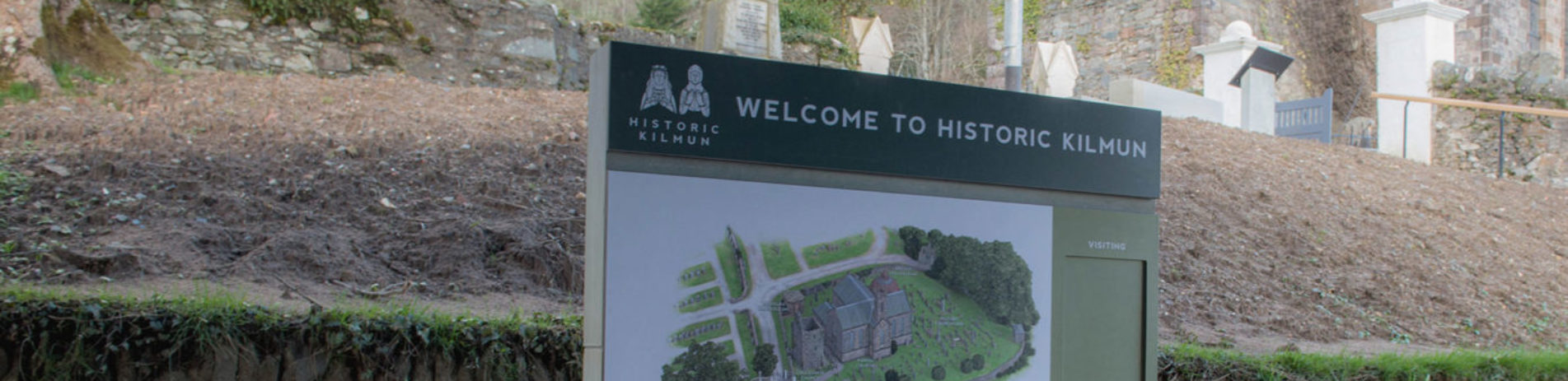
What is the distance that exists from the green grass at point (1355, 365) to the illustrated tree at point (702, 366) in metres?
3.23

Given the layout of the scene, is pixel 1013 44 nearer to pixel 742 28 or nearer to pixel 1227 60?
pixel 742 28

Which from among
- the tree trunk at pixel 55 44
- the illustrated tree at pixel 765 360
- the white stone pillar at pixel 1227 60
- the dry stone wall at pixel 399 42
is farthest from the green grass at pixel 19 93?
the white stone pillar at pixel 1227 60

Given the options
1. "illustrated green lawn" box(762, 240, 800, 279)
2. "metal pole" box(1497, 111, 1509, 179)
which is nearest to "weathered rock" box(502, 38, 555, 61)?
"illustrated green lawn" box(762, 240, 800, 279)

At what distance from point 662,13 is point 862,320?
825 inches

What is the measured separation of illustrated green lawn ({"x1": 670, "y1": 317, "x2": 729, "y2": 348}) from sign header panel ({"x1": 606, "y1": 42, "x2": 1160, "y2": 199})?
516mm

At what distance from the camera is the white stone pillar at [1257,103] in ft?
48.5

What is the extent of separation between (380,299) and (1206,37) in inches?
711

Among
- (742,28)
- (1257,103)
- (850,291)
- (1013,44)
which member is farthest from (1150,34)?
(850,291)

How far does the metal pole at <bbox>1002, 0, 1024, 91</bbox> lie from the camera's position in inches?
501

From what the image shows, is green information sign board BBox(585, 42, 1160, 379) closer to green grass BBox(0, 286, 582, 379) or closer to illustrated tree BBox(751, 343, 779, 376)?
illustrated tree BBox(751, 343, 779, 376)

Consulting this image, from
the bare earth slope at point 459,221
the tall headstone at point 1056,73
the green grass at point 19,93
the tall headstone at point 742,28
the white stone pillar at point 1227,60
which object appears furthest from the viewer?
the tall headstone at point 1056,73

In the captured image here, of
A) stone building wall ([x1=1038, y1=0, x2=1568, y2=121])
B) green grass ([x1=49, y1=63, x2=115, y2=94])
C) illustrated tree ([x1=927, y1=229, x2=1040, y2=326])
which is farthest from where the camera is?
stone building wall ([x1=1038, y1=0, x2=1568, y2=121])

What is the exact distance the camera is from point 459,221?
265 inches

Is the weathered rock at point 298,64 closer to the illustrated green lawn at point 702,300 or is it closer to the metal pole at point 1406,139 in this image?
the illustrated green lawn at point 702,300
